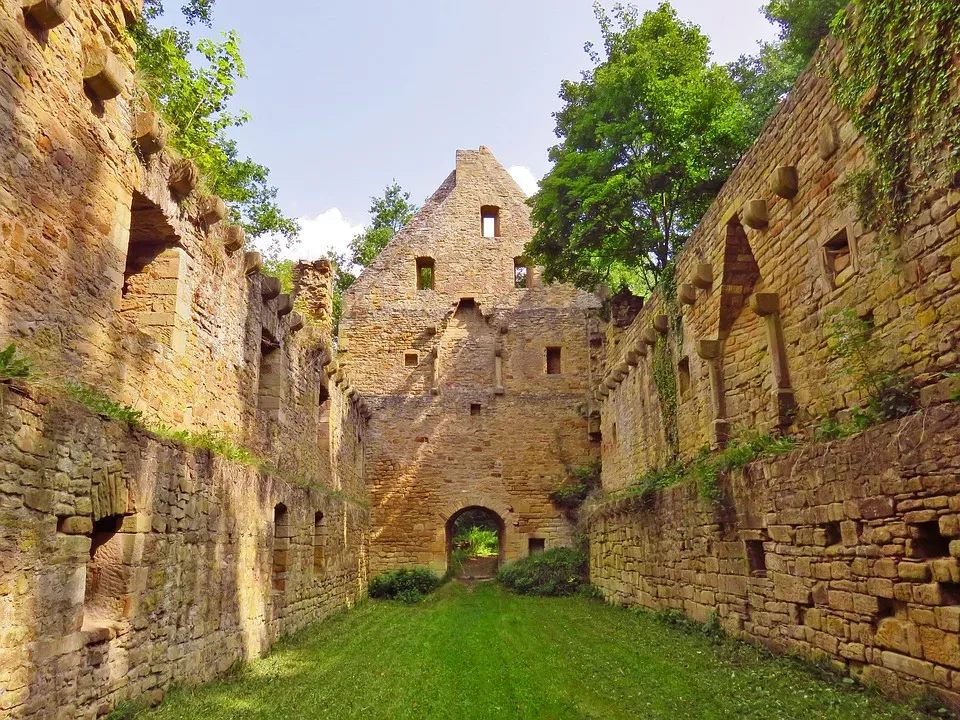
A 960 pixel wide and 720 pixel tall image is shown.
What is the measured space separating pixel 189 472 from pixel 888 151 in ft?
23.2

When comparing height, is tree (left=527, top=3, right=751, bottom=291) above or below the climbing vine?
above

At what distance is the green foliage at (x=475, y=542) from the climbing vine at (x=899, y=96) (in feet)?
81.4

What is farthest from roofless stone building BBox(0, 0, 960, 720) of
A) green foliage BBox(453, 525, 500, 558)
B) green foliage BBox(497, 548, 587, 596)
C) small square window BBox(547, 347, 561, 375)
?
green foliage BBox(453, 525, 500, 558)

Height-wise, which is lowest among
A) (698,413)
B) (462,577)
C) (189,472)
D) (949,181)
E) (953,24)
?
(462,577)

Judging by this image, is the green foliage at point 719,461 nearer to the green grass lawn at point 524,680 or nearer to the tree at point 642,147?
the green grass lawn at point 524,680

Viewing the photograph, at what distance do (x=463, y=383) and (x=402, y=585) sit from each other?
6.28 metres

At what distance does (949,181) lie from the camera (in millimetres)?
5227

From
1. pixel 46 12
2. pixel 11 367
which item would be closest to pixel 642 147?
pixel 46 12

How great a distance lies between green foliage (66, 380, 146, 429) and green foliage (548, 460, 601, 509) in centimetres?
1480

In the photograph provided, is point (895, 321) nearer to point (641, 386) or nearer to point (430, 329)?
point (641, 386)

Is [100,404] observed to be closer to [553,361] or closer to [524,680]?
[524,680]

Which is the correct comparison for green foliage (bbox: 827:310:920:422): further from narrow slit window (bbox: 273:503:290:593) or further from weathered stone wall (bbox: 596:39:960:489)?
narrow slit window (bbox: 273:503:290:593)

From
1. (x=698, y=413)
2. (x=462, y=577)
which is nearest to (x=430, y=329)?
Answer: (x=462, y=577)

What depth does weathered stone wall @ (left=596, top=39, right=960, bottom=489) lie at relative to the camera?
555 centimetres
